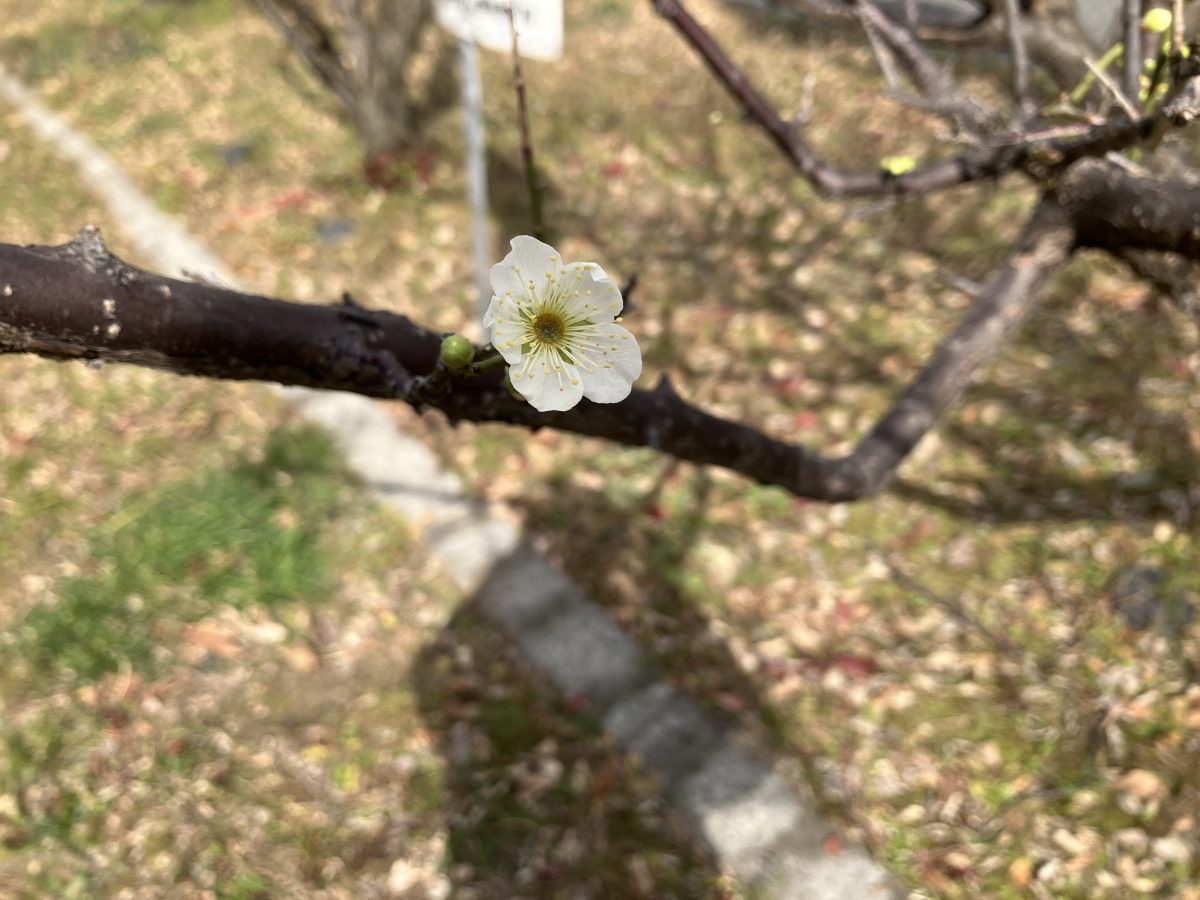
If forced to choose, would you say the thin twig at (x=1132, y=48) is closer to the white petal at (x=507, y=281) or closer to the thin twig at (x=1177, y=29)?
the thin twig at (x=1177, y=29)

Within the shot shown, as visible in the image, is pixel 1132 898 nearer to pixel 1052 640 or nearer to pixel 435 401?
pixel 1052 640

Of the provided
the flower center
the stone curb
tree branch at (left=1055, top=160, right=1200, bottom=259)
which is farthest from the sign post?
the flower center

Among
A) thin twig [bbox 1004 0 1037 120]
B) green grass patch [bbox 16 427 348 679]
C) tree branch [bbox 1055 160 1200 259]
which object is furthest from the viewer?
green grass patch [bbox 16 427 348 679]

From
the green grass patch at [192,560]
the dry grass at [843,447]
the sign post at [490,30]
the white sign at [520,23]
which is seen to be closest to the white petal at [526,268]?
the dry grass at [843,447]

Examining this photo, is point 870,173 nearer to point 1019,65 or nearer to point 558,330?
point 1019,65

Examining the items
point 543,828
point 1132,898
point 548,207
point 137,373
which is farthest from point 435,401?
point 548,207

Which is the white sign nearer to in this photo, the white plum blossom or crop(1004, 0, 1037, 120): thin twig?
crop(1004, 0, 1037, 120): thin twig
